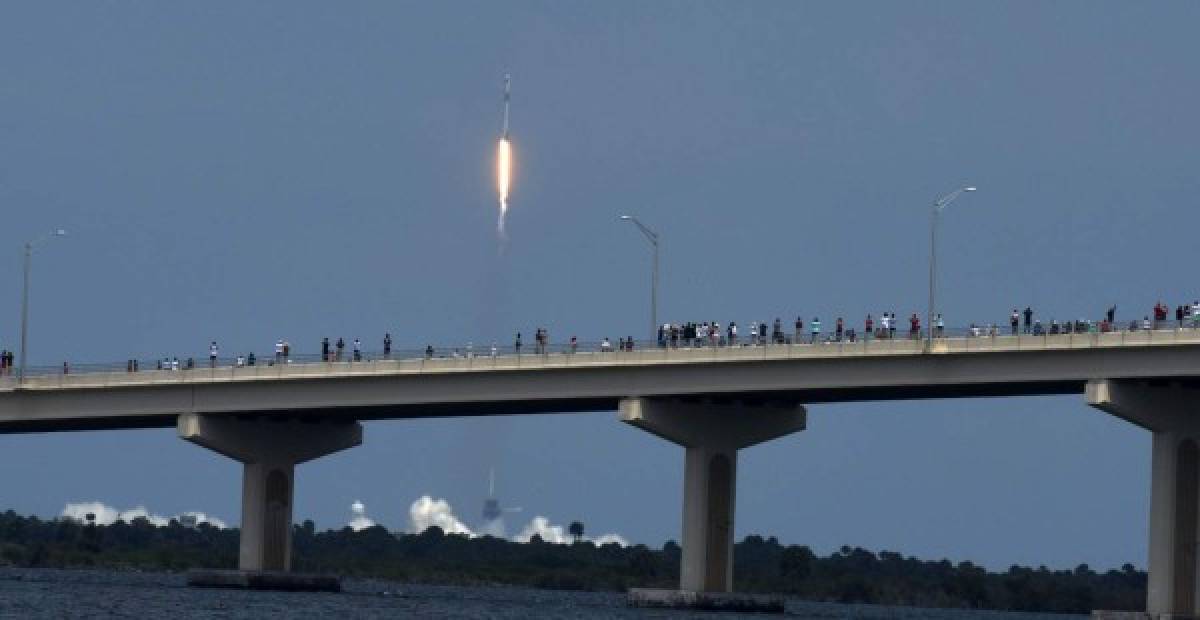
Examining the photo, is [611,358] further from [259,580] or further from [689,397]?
[259,580]

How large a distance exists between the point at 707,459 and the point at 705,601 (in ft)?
20.1

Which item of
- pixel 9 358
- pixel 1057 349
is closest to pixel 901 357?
pixel 1057 349

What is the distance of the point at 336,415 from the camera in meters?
Answer: 143

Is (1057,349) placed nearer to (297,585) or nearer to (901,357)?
(901,357)

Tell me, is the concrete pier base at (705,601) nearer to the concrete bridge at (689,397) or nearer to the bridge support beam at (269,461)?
the concrete bridge at (689,397)

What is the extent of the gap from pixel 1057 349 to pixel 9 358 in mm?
52535

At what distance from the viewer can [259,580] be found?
144 m

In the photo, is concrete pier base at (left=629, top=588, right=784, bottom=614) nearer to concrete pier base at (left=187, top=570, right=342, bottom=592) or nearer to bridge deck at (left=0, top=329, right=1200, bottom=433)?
bridge deck at (left=0, top=329, right=1200, bottom=433)

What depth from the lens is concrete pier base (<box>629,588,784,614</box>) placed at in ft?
425

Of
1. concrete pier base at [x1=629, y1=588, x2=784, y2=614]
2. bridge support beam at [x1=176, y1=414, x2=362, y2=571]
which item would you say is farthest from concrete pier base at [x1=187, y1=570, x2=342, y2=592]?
concrete pier base at [x1=629, y1=588, x2=784, y2=614]

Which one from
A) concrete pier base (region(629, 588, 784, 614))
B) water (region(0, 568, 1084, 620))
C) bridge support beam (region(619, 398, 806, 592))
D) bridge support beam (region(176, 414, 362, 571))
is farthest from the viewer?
bridge support beam (region(176, 414, 362, 571))

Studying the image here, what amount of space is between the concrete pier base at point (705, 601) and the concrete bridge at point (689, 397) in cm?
75

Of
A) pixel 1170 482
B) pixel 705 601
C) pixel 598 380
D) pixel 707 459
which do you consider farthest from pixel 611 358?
pixel 1170 482

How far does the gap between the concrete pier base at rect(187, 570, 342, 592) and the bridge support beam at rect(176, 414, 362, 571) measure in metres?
0.78
